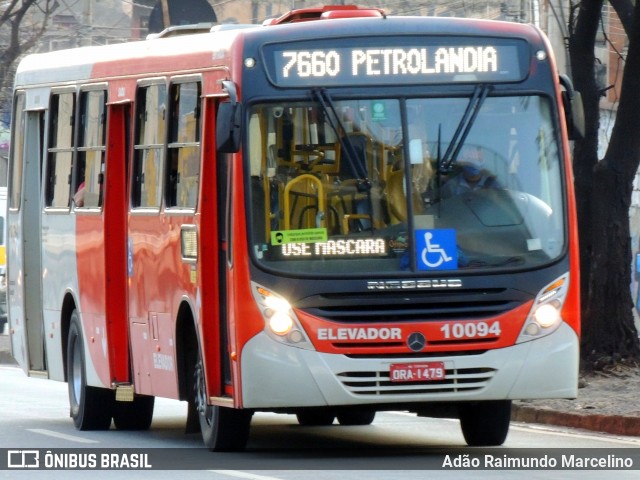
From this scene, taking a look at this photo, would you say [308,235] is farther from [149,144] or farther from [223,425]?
[149,144]

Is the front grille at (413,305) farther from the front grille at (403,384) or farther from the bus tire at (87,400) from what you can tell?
the bus tire at (87,400)

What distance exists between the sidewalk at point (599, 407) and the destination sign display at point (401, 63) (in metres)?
3.64

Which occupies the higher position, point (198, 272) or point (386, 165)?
point (386, 165)

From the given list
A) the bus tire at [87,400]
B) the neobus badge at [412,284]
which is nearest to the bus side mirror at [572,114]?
the neobus badge at [412,284]

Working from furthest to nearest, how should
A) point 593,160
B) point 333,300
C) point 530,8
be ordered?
point 530,8
point 593,160
point 333,300

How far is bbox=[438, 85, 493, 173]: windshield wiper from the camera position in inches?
444

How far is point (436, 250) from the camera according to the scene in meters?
11.2

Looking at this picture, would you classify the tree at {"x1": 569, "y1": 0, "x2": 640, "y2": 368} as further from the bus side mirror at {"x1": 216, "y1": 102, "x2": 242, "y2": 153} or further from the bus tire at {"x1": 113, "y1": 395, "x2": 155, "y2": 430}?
the bus side mirror at {"x1": 216, "y1": 102, "x2": 242, "y2": 153}

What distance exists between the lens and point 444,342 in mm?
11125

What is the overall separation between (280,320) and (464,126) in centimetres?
169

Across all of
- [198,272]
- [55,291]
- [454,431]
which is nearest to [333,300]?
[198,272]

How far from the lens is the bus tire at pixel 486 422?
40.6ft

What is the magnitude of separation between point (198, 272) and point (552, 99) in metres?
2.54

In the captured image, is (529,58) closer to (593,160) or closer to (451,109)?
(451,109)
